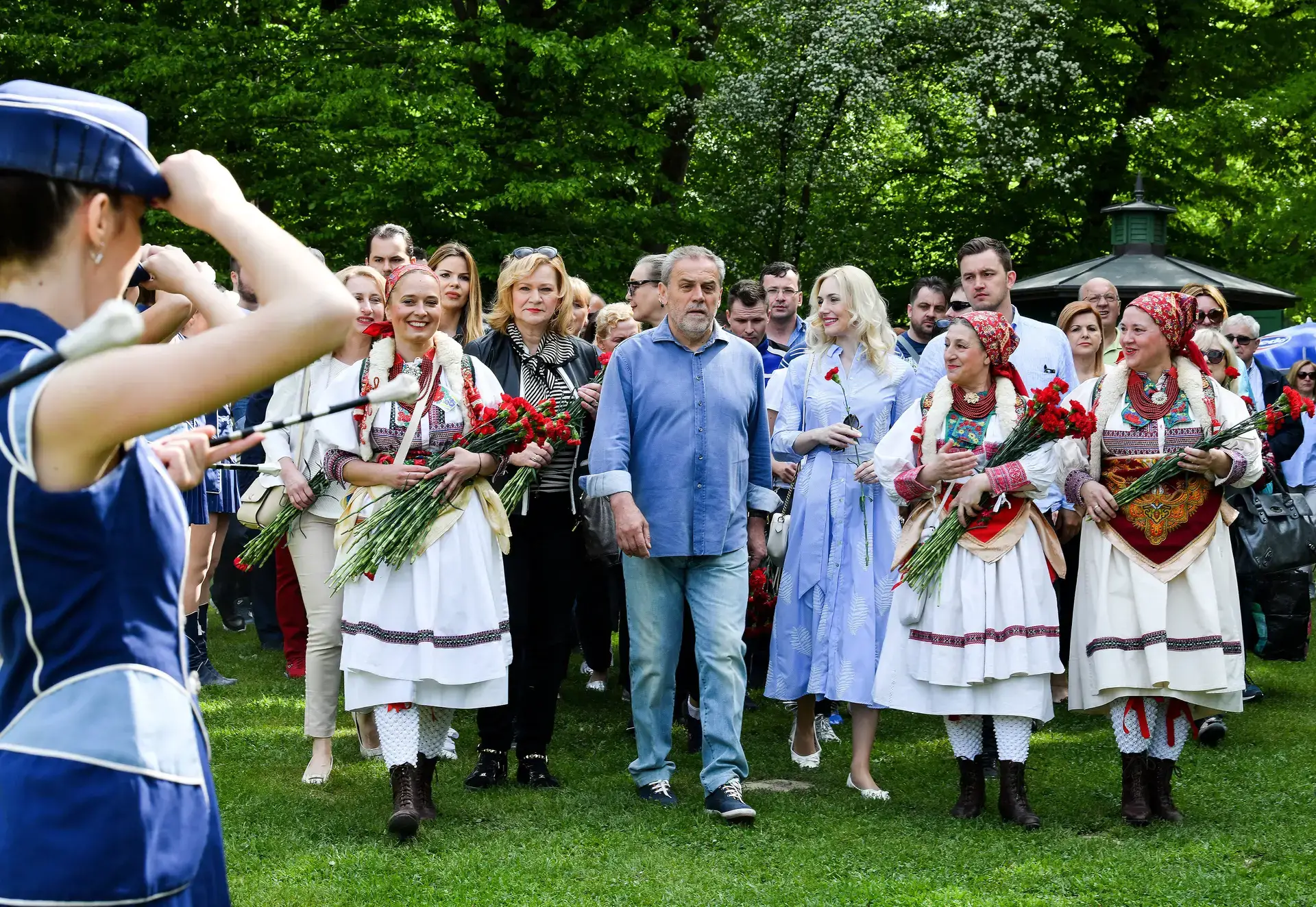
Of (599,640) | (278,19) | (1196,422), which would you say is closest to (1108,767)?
(1196,422)

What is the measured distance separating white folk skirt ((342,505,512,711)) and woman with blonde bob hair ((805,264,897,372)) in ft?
7.66

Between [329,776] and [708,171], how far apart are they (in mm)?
15175

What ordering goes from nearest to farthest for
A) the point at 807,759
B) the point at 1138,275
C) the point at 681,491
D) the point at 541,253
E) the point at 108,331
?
the point at 108,331 → the point at 681,491 → the point at 541,253 → the point at 807,759 → the point at 1138,275

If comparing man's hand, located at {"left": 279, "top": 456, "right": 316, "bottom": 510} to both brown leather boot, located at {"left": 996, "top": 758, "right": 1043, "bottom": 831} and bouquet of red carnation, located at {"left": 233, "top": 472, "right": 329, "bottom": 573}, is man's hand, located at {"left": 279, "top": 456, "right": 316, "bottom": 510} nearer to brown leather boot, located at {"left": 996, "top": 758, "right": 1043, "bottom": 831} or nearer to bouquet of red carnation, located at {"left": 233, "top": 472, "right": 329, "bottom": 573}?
bouquet of red carnation, located at {"left": 233, "top": 472, "right": 329, "bottom": 573}

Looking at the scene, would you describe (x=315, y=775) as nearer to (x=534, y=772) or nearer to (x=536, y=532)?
(x=534, y=772)

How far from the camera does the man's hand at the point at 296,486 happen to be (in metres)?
6.74

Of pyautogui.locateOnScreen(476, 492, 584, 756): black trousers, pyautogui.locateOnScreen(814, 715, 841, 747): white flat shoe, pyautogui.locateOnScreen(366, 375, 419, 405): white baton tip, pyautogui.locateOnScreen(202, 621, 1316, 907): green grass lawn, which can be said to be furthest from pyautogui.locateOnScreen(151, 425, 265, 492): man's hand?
pyautogui.locateOnScreen(814, 715, 841, 747): white flat shoe

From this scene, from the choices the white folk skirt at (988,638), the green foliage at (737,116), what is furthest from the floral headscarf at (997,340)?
the green foliage at (737,116)

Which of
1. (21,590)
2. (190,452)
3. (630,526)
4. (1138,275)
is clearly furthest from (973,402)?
(1138,275)

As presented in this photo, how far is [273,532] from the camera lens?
682 cm

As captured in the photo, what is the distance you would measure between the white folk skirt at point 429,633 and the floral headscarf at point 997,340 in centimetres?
237

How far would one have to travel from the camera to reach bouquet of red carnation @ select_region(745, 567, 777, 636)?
7.66 metres

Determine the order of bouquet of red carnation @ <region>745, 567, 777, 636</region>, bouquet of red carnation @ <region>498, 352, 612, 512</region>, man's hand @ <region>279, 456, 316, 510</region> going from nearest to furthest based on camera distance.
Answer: bouquet of red carnation @ <region>498, 352, 612, 512</region> → man's hand @ <region>279, 456, 316, 510</region> → bouquet of red carnation @ <region>745, 567, 777, 636</region>

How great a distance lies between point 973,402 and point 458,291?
109 inches
